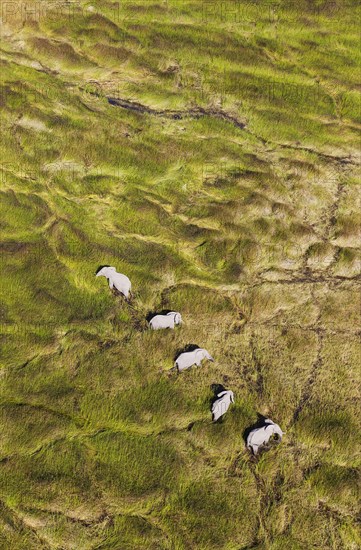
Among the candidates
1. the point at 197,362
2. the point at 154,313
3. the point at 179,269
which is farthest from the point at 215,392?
the point at 179,269

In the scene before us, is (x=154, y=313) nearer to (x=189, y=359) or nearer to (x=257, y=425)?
(x=189, y=359)

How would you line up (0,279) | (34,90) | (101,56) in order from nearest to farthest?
(0,279)
(34,90)
(101,56)

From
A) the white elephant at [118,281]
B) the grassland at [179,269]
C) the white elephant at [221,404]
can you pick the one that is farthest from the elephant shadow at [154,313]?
the white elephant at [221,404]

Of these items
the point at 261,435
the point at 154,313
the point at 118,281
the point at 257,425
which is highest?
the point at 118,281

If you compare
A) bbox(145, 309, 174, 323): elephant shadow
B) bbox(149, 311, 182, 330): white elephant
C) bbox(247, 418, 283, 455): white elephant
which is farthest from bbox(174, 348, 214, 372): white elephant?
bbox(247, 418, 283, 455): white elephant

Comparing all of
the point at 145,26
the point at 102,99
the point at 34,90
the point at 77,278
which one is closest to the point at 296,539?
the point at 77,278

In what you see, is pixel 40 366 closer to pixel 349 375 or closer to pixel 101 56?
pixel 349 375
